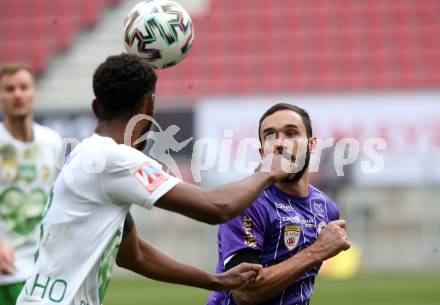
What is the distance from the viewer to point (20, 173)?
279 inches

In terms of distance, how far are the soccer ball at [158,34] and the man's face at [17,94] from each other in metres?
2.18

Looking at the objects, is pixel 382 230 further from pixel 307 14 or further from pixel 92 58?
pixel 92 58

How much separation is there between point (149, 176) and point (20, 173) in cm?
336

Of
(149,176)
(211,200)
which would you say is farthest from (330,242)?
(149,176)

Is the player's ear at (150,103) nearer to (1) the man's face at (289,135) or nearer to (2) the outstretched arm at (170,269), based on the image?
(2) the outstretched arm at (170,269)

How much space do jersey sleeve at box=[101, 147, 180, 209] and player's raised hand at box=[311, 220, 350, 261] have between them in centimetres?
100

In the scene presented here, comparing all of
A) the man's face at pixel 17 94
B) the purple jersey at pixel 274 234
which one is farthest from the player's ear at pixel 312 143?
the man's face at pixel 17 94

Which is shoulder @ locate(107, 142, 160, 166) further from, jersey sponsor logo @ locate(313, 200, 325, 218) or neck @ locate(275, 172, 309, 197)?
jersey sponsor logo @ locate(313, 200, 325, 218)

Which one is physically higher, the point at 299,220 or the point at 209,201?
the point at 299,220

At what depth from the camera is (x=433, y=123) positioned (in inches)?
657

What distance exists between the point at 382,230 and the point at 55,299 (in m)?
12.9


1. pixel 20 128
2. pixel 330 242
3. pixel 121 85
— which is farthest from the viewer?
pixel 20 128

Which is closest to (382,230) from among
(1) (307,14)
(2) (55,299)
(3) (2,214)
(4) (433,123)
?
(4) (433,123)

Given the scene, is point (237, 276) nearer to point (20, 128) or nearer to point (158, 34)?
point (158, 34)
